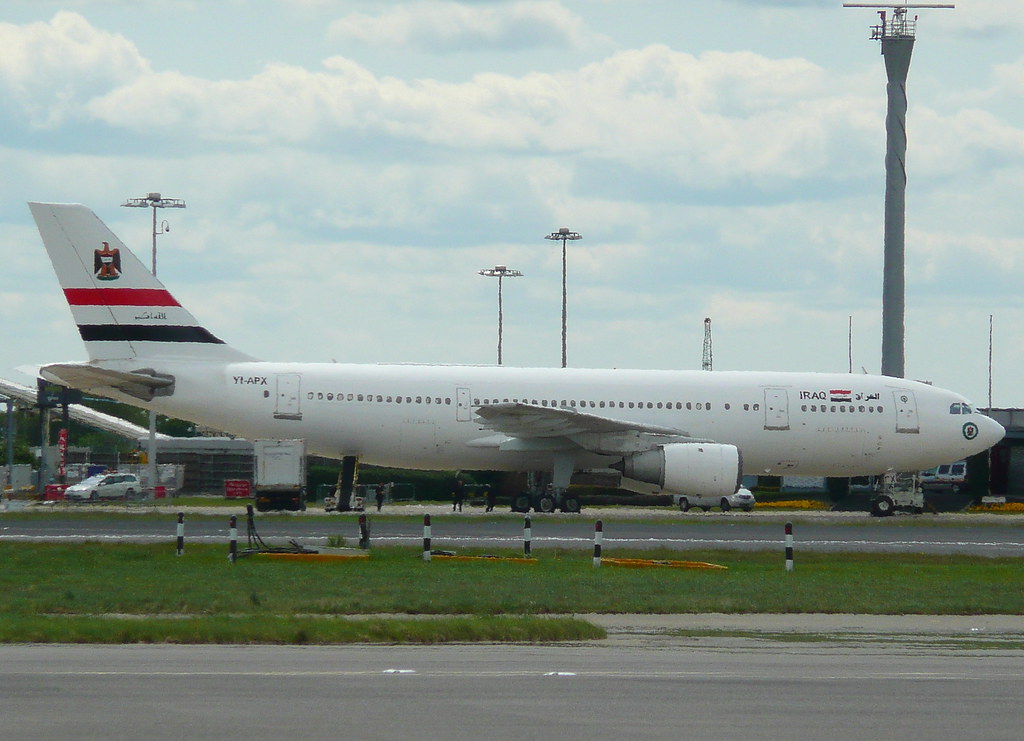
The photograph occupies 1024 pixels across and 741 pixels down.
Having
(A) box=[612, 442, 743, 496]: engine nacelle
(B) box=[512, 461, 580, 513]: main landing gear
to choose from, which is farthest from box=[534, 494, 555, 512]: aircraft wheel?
(A) box=[612, 442, 743, 496]: engine nacelle

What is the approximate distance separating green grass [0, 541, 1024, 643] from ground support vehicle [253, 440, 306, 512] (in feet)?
41.2

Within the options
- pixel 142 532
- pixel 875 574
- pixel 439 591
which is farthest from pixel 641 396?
pixel 439 591

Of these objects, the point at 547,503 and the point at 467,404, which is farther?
the point at 547,503

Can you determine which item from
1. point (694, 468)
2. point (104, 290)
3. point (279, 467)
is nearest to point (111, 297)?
point (104, 290)

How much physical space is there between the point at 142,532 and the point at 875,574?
1515cm

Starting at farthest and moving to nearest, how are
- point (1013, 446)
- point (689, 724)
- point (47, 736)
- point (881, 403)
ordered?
1. point (1013, 446)
2. point (881, 403)
3. point (689, 724)
4. point (47, 736)

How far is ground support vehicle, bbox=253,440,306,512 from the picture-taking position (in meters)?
36.8

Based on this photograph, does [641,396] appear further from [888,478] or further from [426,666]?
[426,666]

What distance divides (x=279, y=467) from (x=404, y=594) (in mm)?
19786

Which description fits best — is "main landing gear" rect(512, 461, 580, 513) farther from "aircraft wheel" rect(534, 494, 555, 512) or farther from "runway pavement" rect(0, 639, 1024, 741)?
"runway pavement" rect(0, 639, 1024, 741)

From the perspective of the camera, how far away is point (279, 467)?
37.0m

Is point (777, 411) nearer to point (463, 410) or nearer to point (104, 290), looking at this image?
point (463, 410)

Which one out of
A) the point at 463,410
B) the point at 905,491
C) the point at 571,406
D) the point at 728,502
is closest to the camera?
the point at 463,410

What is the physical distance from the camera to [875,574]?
22.0m
